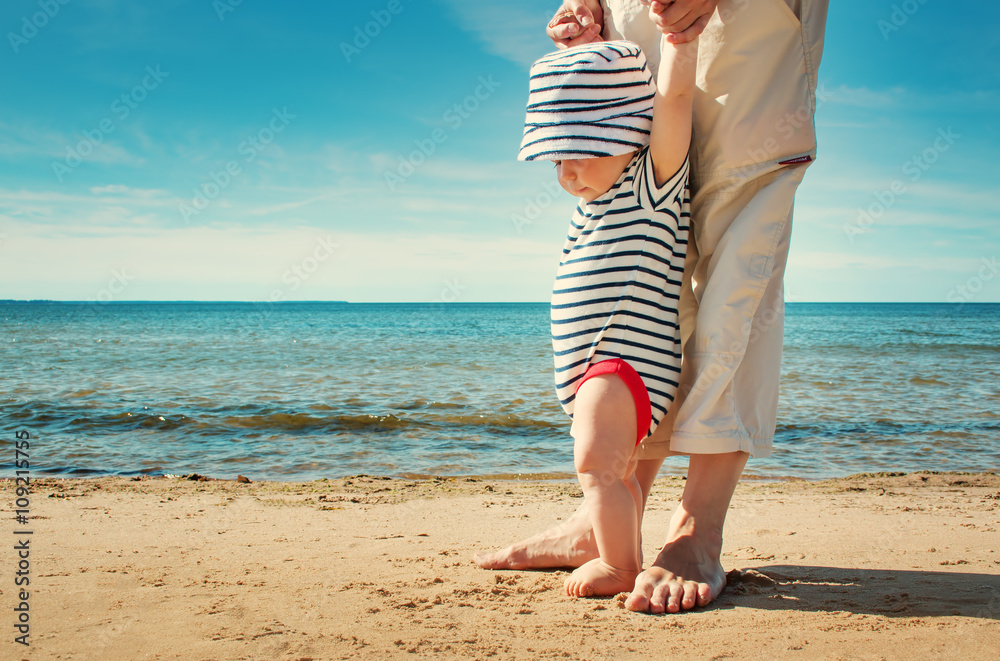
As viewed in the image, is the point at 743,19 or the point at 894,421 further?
the point at 894,421

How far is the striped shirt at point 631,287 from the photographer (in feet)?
5.88

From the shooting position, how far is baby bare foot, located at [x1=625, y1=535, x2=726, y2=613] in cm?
170

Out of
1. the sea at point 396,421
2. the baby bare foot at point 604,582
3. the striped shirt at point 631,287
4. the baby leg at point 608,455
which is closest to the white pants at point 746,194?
the striped shirt at point 631,287

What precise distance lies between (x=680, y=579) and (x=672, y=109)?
4.20 ft

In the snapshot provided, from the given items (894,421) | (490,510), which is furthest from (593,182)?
(894,421)

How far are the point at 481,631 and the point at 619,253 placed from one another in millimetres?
1053

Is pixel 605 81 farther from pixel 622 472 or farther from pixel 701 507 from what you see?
pixel 701 507

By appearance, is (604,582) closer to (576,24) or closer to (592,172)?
(592,172)

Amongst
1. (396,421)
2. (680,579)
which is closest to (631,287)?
(680,579)

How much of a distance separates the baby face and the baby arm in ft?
0.33

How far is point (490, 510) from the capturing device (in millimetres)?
3301

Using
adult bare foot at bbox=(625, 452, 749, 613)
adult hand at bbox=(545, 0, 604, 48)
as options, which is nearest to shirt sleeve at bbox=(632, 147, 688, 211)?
adult hand at bbox=(545, 0, 604, 48)

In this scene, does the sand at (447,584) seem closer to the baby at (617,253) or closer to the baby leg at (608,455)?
the baby leg at (608,455)

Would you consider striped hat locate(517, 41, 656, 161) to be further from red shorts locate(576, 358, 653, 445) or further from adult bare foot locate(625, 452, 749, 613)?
adult bare foot locate(625, 452, 749, 613)
